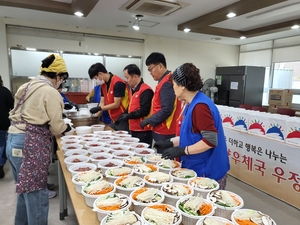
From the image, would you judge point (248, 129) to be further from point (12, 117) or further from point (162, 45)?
point (162, 45)

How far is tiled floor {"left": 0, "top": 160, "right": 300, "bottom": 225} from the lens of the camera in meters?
2.17

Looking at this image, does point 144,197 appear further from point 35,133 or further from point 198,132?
point 35,133

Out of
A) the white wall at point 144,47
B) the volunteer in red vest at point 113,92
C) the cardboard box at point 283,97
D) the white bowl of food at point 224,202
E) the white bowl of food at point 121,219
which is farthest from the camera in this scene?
the cardboard box at point 283,97

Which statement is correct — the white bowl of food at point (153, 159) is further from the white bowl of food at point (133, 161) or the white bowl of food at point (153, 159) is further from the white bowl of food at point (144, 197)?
the white bowl of food at point (144, 197)

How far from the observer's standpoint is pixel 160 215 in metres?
0.84

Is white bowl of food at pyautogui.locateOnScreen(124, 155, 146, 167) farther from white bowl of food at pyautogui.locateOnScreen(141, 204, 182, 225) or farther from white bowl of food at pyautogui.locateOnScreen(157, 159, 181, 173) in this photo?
white bowl of food at pyautogui.locateOnScreen(141, 204, 182, 225)

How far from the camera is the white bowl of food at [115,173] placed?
1.20 m

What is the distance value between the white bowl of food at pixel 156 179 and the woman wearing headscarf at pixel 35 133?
0.70 meters

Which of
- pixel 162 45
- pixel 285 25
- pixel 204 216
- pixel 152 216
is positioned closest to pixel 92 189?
pixel 152 216

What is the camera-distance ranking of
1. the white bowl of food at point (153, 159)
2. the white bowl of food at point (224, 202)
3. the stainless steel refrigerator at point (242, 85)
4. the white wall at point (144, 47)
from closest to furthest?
the white bowl of food at point (224, 202), the white bowl of food at point (153, 159), the white wall at point (144, 47), the stainless steel refrigerator at point (242, 85)

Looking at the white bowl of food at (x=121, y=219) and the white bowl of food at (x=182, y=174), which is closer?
the white bowl of food at (x=121, y=219)

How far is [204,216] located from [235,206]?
176mm

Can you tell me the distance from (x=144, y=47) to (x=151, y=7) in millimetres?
2281

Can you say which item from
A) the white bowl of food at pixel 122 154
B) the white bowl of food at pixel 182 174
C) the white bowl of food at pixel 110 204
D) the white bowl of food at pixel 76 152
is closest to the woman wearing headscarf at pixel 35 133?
the white bowl of food at pixel 76 152
